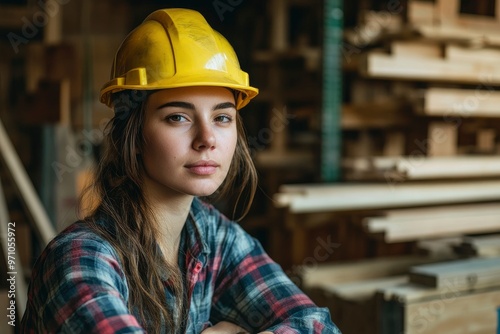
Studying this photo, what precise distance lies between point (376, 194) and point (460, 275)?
839 mm

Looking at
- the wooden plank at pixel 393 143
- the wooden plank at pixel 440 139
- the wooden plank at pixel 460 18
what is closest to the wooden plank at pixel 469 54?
the wooden plank at pixel 460 18

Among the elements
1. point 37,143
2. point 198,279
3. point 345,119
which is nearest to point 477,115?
point 345,119

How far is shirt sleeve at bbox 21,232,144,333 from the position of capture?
1727 mm

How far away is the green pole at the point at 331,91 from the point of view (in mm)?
4168

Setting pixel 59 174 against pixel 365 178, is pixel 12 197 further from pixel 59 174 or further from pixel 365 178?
pixel 365 178

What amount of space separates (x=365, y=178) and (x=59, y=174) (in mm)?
2619

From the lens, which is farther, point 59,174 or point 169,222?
point 59,174

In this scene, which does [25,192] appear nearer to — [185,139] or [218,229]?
[218,229]

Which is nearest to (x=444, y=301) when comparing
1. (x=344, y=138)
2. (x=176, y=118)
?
(x=176, y=118)

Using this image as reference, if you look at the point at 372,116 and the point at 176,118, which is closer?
the point at 176,118

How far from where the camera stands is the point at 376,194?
4059 millimetres

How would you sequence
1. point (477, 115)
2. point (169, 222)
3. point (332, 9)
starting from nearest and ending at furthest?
point (169, 222), point (332, 9), point (477, 115)

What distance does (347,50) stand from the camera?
14.5ft

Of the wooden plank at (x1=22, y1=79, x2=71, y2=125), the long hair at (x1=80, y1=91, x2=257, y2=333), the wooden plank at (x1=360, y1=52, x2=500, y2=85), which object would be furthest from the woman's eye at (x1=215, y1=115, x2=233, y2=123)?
the wooden plank at (x1=22, y1=79, x2=71, y2=125)
